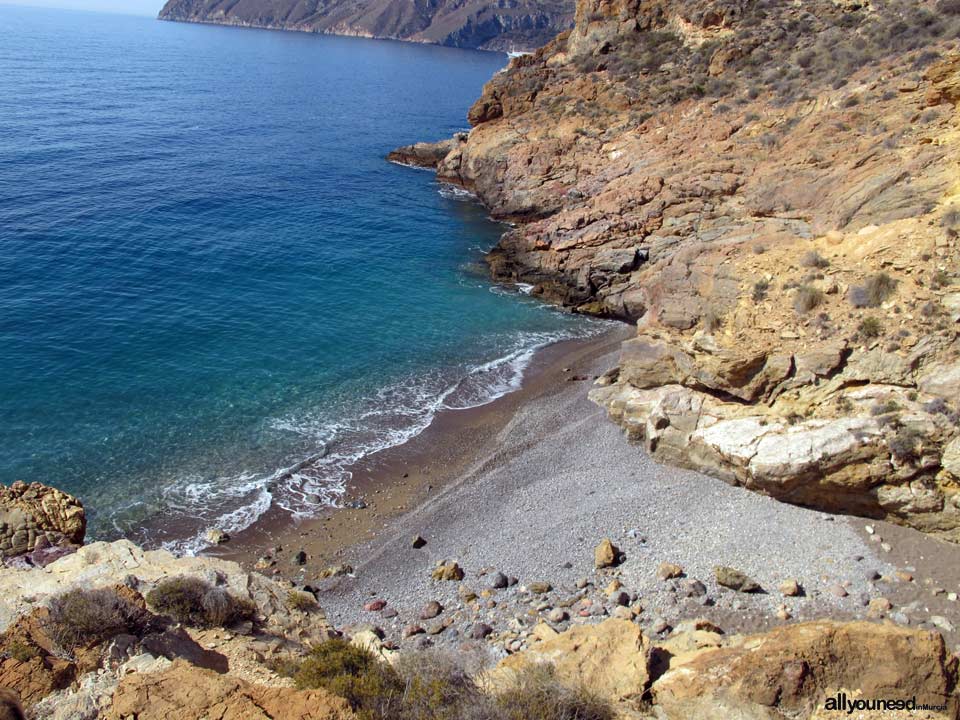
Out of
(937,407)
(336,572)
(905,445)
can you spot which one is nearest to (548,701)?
(336,572)

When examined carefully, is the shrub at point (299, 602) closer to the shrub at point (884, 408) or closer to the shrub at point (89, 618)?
the shrub at point (89, 618)

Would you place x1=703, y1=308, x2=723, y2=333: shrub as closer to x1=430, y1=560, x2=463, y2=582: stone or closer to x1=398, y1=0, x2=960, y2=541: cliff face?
x1=398, y1=0, x2=960, y2=541: cliff face

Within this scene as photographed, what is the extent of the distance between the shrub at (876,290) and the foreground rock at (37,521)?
2157 centimetres

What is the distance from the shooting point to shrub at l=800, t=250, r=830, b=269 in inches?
799

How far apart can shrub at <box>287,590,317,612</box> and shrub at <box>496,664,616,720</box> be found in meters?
5.28

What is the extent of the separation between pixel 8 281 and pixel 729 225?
3554 centimetres

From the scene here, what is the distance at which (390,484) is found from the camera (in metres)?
23.1

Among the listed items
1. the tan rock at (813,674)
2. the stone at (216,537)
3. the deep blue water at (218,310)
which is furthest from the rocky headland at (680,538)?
the deep blue water at (218,310)

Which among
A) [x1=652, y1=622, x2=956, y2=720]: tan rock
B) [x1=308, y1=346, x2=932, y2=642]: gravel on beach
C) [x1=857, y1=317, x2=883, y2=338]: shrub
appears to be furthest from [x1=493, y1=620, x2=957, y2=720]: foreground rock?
[x1=857, y1=317, x2=883, y2=338]: shrub

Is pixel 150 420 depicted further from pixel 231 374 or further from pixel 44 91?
pixel 44 91

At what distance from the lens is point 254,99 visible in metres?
83.9

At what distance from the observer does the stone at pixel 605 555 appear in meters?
17.3

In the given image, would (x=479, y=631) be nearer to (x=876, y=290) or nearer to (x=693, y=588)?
(x=693, y=588)

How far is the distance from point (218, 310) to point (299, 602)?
2264 cm
